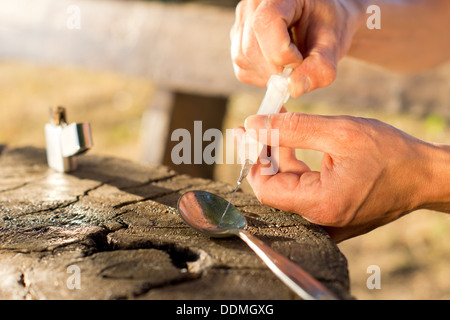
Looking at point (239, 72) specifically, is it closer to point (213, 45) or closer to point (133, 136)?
point (213, 45)

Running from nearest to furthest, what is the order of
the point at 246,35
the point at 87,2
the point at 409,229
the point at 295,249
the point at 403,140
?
the point at 295,249
the point at 403,140
the point at 246,35
the point at 87,2
the point at 409,229

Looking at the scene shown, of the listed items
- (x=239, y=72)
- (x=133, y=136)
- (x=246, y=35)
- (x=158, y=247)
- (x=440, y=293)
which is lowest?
(x=440, y=293)

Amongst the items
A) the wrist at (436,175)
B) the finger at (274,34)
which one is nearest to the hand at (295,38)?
the finger at (274,34)

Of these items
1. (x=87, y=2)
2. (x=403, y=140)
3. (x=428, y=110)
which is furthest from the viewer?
(x=87, y=2)

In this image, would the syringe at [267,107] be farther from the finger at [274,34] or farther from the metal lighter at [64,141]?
the metal lighter at [64,141]

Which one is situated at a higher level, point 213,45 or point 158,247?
point 213,45

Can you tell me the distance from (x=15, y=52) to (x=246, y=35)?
2936 millimetres

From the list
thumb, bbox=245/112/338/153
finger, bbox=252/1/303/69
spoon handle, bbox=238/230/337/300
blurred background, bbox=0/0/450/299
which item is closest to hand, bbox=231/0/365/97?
finger, bbox=252/1/303/69

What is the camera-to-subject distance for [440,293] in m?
3.59

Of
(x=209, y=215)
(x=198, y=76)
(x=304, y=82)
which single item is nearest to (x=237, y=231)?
(x=209, y=215)

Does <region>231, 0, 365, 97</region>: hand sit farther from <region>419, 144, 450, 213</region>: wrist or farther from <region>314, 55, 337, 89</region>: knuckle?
<region>419, 144, 450, 213</region>: wrist

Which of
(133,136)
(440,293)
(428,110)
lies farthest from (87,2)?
(440,293)

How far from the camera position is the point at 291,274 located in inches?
39.0

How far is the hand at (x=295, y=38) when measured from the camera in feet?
4.82
